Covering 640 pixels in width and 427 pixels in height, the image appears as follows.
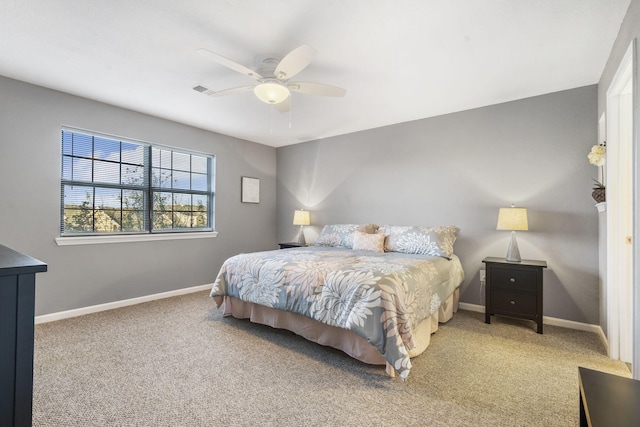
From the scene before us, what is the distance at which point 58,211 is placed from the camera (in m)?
3.22

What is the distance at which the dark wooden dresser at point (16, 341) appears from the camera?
36.4 inches

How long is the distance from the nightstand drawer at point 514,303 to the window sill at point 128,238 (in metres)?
3.85

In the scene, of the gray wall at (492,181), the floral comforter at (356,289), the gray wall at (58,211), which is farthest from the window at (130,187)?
the gray wall at (492,181)

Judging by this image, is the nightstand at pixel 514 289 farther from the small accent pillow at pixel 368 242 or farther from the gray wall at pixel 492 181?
the small accent pillow at pixel 368 242

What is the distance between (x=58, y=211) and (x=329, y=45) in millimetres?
3307

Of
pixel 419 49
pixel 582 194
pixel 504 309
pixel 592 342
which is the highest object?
pixel 419 49

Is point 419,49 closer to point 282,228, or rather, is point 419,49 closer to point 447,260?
point 447,260

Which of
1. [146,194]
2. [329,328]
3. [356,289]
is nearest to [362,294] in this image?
[356,289]

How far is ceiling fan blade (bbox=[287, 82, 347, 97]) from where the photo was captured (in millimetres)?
2467

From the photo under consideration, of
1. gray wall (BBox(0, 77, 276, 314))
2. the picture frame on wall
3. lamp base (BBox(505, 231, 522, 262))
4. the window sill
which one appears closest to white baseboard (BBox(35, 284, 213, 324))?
gray wall (BBox(0, 77, 276, 314))

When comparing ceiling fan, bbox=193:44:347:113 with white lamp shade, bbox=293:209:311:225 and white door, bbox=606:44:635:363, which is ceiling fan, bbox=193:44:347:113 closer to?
white door, bbox=606:44:635:363

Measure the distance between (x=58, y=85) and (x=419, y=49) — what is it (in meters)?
→ 3.56

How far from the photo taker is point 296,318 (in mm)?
2621

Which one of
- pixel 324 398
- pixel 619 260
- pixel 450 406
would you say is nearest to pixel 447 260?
pixel 619 260
